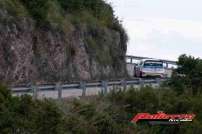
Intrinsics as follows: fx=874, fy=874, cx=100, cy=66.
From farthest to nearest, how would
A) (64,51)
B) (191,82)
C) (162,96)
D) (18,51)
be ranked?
(64,51) → (191,82) → (18,51) → (162,96)

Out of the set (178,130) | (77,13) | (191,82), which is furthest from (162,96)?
(77,13)

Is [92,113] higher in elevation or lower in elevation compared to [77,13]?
lower

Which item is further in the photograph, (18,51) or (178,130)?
(18,51)

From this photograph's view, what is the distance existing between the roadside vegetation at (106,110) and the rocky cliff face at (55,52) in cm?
603

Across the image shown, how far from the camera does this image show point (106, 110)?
33.7 meters

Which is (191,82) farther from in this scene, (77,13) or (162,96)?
(77,13)

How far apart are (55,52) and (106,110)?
13.0m

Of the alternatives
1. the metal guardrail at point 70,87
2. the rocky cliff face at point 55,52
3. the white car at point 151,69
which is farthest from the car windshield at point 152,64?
the metal guardrail at point 70,87

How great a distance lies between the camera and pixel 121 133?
108 ft

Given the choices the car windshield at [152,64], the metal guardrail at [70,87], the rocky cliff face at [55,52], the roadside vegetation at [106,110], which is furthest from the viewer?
the car windshield at [152,64]

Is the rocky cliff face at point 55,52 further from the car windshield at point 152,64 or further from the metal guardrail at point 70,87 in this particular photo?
the metal guardrail at point 70,87

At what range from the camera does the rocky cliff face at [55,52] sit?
1602 inches

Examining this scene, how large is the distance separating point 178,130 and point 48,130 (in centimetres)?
862

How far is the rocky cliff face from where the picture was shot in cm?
4069
